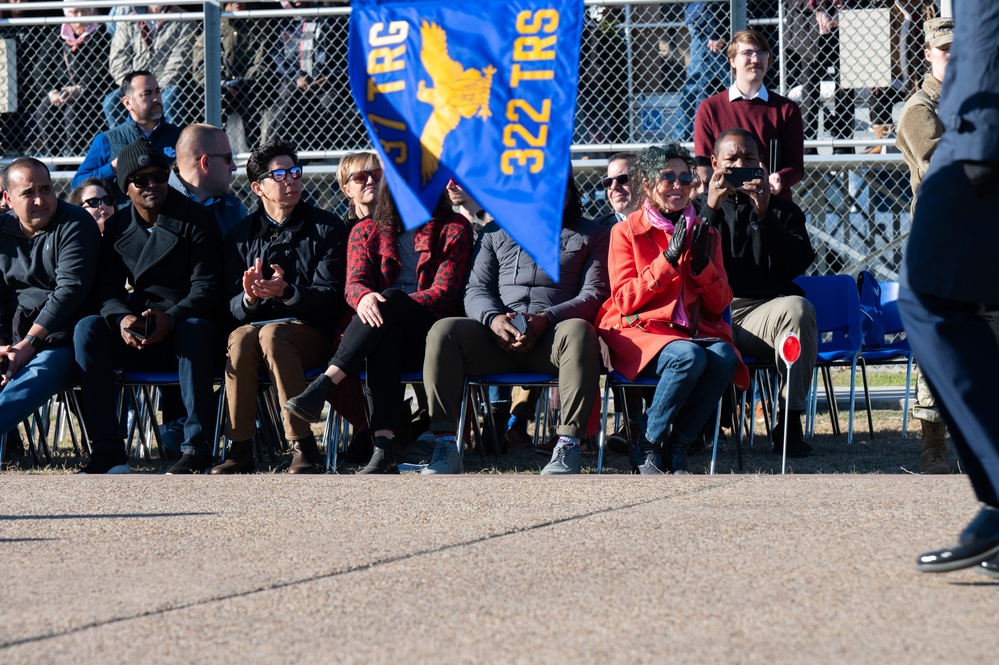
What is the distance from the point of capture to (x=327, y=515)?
5.20 metres

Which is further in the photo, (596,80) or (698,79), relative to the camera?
(596,80)

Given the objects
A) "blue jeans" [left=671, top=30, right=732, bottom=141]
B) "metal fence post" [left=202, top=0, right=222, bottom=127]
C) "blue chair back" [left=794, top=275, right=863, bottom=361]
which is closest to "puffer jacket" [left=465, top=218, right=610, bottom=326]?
"blue chair back" [left=794, top=275, right=863, bottom=361]

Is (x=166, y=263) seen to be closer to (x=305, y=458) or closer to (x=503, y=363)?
(x=305, y=458)

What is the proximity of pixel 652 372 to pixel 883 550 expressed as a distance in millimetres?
2744

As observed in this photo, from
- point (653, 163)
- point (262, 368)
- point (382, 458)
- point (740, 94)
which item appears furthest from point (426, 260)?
point (740, 94)

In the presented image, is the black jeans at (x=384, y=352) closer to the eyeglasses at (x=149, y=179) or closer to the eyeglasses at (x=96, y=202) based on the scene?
the eyeglasses at (x=149, y=179)

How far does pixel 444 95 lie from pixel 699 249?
6.27ft

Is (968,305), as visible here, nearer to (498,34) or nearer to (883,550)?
(883,550)

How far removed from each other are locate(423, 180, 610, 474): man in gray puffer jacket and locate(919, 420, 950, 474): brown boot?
170 centimetres

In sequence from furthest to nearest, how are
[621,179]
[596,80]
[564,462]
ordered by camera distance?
[596,80] → [621,179] → [564,462]

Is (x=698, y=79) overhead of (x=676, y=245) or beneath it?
overhead

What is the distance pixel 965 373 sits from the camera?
3791 mm

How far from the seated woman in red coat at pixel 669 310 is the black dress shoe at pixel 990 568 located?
9.53 feet

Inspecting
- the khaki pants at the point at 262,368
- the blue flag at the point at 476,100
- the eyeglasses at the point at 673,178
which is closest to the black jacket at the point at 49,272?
the khaki pants at the point at 262,368
